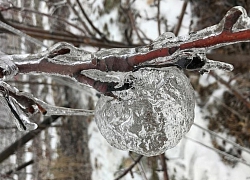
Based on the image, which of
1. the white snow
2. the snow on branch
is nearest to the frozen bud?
the snow on branch

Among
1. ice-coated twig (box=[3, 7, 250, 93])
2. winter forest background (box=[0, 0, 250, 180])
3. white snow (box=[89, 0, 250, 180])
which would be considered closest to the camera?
ice-coated twig (box=[3, 7, 250, 93])

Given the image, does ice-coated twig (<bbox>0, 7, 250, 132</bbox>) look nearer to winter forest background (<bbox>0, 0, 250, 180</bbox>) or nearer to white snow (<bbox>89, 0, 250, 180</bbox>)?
winter forest background (<bbox>0, 0, 250, 180</bbox>)

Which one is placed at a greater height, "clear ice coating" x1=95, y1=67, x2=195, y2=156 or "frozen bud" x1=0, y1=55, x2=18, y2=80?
"frozen bud" x1=0, y1=55, x2=18, y2=80

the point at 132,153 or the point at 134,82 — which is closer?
the point at 134,82

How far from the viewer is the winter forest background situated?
1.34m

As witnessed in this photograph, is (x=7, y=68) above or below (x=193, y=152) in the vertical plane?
above

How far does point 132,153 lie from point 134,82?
1.28 meters

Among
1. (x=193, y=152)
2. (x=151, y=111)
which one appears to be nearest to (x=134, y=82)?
(x=151, y=111)

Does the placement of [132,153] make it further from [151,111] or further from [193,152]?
[151,111]

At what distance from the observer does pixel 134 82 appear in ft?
1.36

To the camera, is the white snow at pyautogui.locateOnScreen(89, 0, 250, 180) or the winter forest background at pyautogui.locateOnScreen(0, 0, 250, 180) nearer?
the winter forest background at pyautogui.locateOnScreen(0, 0, 250, 180)

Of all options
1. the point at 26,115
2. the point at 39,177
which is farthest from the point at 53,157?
the point at 26,115

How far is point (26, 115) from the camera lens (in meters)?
0.45

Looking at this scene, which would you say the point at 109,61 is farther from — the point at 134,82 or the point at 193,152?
the point at 193,152
